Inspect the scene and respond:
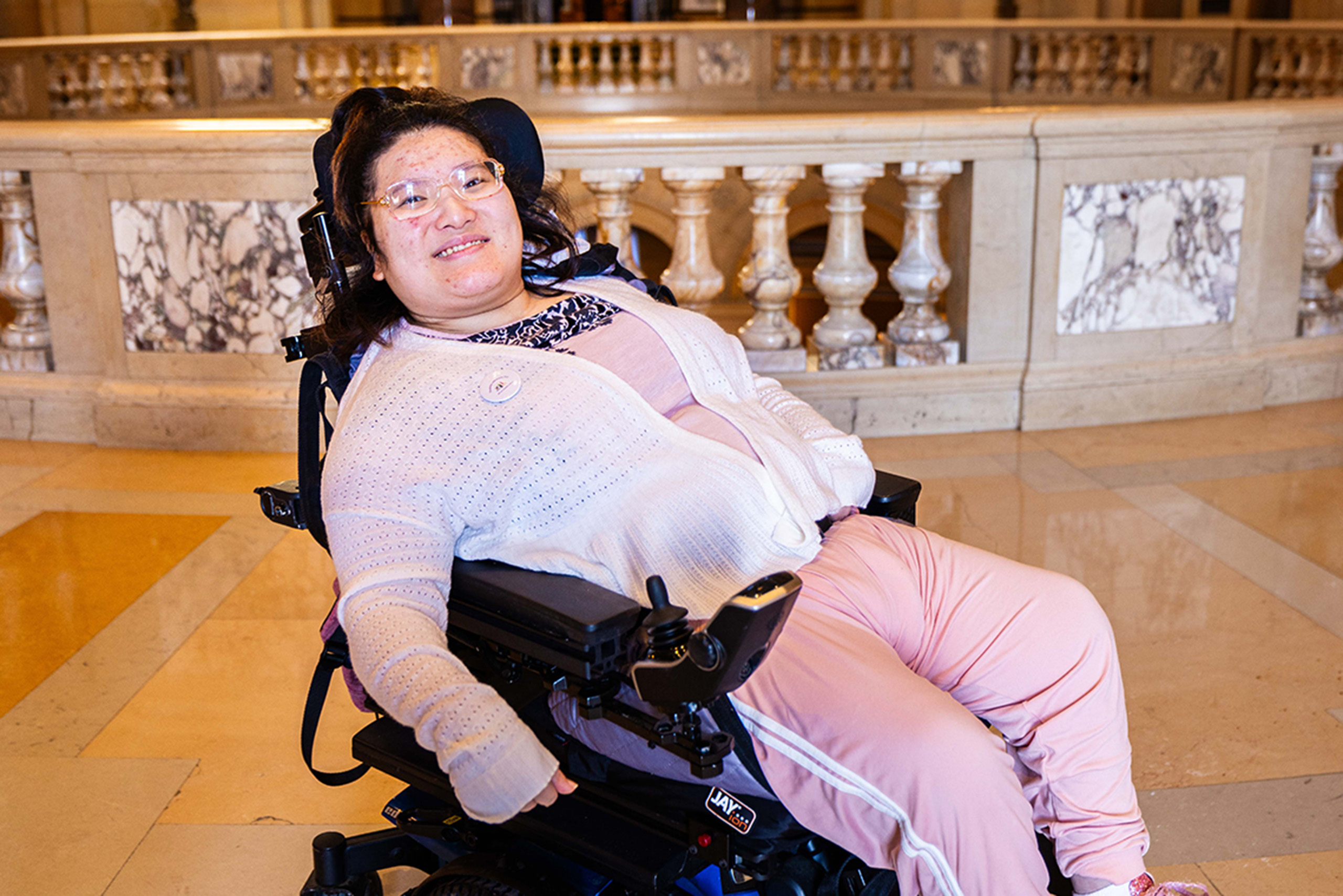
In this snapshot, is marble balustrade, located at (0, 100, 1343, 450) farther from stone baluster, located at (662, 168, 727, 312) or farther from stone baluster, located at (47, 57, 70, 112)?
stone baluster, located at (47, 57, 70, 112)

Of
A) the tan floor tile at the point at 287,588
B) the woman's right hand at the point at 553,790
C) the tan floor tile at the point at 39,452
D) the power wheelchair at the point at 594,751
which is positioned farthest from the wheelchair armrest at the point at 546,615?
the tan floor tile at the point at 39,452

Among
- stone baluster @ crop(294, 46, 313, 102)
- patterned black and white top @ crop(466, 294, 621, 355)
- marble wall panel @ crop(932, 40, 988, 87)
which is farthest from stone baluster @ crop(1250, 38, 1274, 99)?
patterned black and white top @ crop(466, 294, 621, 355)

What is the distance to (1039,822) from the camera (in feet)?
5.72

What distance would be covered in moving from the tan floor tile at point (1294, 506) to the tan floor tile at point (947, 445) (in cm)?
59

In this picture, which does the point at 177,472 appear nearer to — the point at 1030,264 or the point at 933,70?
the point at 1030,264

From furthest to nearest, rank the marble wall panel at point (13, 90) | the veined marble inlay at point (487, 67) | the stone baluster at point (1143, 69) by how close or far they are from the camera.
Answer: the veined marble inlay at point (487, 67)
the marble wall panel at point (13, 90)
the stone baluster at point (1143, 69)

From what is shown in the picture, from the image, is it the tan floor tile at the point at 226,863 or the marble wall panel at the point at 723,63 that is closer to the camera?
the tan floor tile at the point at 226,863

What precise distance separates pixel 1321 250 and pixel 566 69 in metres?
7.97

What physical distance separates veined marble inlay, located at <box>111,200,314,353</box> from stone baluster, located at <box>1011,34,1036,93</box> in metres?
8.66

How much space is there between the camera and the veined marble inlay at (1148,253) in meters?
4.34

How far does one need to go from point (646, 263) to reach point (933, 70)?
456 cm

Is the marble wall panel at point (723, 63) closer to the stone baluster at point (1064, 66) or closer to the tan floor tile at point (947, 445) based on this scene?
the stone baluster at point (1064, 66)

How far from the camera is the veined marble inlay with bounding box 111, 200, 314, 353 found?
13.8 feet

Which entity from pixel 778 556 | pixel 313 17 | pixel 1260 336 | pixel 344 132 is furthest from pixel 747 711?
pixel 313 17
